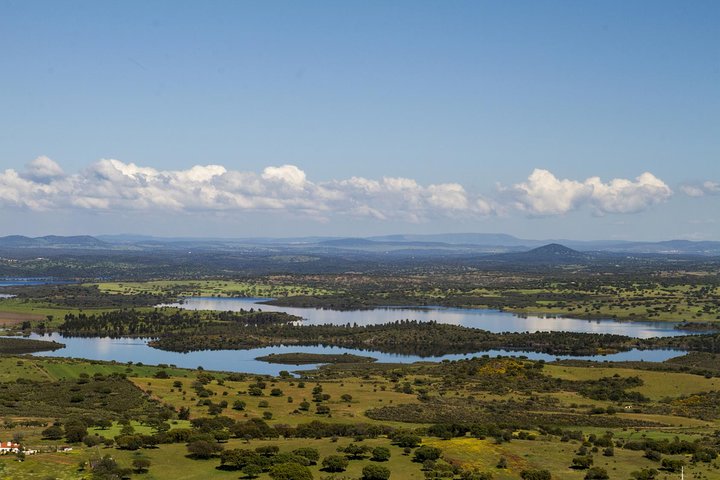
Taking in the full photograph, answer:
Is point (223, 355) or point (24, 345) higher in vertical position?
point (24, 345)

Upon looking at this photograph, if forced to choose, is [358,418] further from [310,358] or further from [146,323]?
[146,323]

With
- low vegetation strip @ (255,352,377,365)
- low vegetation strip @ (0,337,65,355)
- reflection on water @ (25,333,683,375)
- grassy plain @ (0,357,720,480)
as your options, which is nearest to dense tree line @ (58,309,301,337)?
reflection on water @ (25,333,683,375)

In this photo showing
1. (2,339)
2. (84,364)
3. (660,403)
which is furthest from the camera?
(2,339)

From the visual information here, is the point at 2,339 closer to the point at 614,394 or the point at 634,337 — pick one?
the point at 614,394

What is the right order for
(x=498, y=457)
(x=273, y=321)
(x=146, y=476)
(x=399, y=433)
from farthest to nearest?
(x=273, y=321), (x=399, y=433), (x=498, y=457), (x=146, y=476)

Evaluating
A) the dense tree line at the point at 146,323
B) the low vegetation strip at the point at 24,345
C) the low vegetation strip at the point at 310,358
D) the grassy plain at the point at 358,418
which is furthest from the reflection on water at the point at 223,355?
the grassy plain at the point at 358,418

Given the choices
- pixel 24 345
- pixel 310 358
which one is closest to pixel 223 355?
pixel 310 358

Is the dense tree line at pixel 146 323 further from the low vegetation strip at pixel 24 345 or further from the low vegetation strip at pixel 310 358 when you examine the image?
the low vegetation strip at pixel 310 358

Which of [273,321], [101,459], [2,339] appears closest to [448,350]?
[273,321]

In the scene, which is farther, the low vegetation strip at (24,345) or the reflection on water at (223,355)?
the low vegetation strip at (24,345)

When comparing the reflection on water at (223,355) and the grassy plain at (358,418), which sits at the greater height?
the grassy plain at (358,418)

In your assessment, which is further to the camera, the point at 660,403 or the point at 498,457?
the point at 660,403
